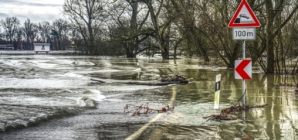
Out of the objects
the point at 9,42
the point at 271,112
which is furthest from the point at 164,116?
the point at 9,42

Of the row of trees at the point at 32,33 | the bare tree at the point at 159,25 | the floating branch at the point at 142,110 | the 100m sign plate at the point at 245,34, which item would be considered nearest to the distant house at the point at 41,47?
the row of trees at the point at 32,33

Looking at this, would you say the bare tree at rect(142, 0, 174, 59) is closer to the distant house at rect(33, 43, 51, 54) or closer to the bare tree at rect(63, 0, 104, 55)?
the bare tree at rect(63, 0, 104, 55)

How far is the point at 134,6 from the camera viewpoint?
55.1 metres

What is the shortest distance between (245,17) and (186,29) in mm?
22216

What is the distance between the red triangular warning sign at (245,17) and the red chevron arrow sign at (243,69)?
860 mm

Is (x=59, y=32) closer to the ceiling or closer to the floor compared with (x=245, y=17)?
closer to the ceiling

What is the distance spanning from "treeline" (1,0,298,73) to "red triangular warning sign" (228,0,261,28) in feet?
40.5

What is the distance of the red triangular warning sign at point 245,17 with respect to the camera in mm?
9468

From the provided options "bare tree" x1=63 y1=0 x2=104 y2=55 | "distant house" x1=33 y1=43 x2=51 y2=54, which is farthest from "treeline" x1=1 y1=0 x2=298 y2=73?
"distant house" x1=33 y1=43 x2=51 y2=54

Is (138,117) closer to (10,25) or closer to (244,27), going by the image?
(244,27)

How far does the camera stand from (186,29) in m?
31.6

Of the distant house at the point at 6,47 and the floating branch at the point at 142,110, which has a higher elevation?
the distant house at the point at 6,47

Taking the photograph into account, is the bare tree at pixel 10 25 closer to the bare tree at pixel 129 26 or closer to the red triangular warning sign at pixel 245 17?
the bare tree at pixel 129 26

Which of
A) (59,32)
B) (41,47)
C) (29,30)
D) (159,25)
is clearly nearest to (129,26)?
(159,25)
